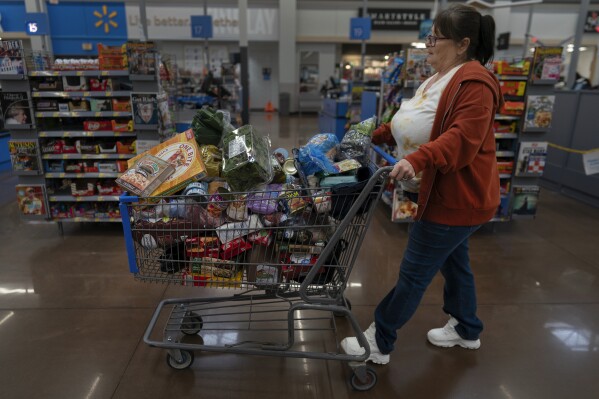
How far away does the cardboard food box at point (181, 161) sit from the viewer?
195 cm

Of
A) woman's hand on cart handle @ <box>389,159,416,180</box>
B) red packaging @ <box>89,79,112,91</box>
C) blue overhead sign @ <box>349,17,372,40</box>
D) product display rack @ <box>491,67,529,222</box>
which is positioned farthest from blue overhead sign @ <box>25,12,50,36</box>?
woman's hand on cart handle @ <box>389,159,416,180</box>

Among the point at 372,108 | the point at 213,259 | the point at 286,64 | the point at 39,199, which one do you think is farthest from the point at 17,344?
the point at 286,64

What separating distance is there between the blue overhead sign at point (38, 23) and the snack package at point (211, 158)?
6.70m

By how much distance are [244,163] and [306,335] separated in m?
1.29

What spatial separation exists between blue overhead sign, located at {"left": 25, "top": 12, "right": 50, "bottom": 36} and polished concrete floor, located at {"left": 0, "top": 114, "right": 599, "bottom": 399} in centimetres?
463

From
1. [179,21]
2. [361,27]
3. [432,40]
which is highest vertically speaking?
[179,21]

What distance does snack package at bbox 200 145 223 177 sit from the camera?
2096mm

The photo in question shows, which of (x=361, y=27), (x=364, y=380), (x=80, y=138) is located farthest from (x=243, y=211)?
(x=361, y=27)

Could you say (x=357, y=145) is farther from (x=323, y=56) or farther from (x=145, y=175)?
(x=323, y=56)

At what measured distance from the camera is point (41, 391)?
2.10 metres

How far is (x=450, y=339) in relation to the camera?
2.51 meters

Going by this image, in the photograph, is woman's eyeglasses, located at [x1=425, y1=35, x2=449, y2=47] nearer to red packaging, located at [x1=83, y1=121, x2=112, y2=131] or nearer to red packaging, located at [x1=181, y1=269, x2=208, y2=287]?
red packaging, located at [x1=181, y1=269, x2=208, y2=287]

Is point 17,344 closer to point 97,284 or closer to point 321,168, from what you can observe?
point 97,284

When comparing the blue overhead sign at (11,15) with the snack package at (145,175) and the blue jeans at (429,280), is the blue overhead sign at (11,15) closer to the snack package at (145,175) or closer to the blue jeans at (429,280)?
the snack package at (145,175)
